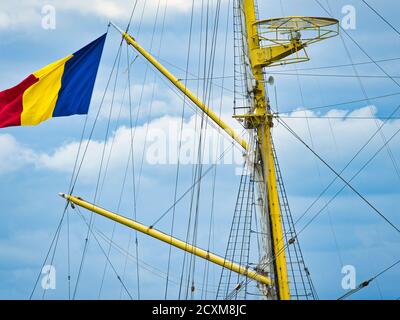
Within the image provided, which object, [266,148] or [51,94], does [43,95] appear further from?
[266,148]

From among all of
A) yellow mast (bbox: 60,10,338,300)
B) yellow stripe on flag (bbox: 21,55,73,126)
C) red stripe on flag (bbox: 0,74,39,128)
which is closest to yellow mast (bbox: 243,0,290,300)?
yellow mast (bbox: 60,10,338,300)

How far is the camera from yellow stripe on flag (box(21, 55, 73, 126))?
44.2 meters

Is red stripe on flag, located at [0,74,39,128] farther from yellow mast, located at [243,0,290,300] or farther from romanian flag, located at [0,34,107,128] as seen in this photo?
yellow mast, located at [243,0,290,300]

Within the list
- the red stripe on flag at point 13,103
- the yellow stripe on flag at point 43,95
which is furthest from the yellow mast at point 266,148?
the red stripe on flag at point 13,103

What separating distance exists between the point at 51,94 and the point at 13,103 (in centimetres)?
176

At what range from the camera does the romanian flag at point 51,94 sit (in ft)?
145

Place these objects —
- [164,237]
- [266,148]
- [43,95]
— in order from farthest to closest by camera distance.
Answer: [164,237] < [43,95] < [266,148]

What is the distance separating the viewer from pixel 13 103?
4412cm

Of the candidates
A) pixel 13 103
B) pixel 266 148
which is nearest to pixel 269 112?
pixel 266 148
